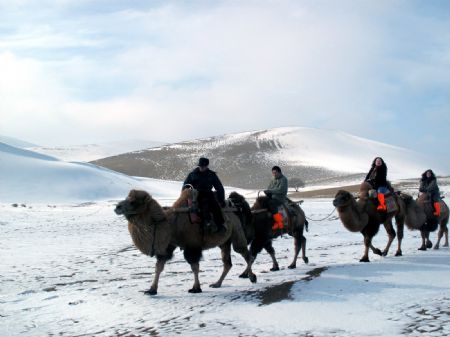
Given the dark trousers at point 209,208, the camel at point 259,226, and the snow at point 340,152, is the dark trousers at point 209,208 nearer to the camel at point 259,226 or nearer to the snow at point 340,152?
the camel at point 259,226

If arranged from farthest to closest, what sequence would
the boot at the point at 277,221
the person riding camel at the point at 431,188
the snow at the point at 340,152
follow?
the snow at the point at 340,152 → the person riding camel at the point at 431,188 → the boot at the point at 277,221

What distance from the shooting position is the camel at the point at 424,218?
1581cm

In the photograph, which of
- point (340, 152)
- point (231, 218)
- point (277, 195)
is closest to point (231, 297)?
point (231, 218)

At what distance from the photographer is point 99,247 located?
1916 centimetres

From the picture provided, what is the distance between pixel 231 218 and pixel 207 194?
3.22 feet

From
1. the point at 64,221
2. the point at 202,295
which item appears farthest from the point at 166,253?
the point at 64,221

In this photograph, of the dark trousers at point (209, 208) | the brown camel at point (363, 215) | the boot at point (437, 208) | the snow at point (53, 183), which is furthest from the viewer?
the snow at point (53, 183)

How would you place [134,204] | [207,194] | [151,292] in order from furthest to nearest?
[207,194] → [151,292] → [134,204]

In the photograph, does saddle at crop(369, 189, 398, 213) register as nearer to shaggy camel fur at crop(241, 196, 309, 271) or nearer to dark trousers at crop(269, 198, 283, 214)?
shaggy camel fur at crop(241, 196, 309, 271)

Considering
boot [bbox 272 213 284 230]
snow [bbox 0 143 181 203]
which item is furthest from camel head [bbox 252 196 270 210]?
snow [bbox 0 143 181 203]

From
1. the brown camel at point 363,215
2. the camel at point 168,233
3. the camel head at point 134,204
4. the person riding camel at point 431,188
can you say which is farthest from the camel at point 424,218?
the camel head at point 134,204

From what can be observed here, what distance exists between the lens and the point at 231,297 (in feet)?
30.9

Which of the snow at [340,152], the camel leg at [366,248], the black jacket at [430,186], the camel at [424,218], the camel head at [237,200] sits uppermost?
the snow at [340,152]

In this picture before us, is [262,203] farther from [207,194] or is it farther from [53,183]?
[53,183]
